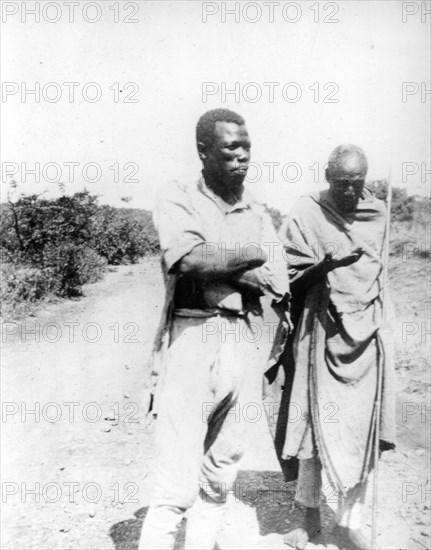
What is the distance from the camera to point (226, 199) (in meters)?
2.54

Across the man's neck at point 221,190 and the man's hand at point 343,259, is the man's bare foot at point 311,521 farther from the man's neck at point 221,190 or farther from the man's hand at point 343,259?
the man's neck at point 221,190

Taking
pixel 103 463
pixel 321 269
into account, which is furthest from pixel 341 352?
pixel 103 463

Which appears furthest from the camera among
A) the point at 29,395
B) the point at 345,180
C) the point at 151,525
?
the point at 29,395

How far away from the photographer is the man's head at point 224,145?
236 centimetres

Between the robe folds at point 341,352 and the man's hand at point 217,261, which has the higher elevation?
the man's hand at point 217,261

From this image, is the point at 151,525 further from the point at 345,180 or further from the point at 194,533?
the point at 345,180

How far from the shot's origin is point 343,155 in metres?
2.92

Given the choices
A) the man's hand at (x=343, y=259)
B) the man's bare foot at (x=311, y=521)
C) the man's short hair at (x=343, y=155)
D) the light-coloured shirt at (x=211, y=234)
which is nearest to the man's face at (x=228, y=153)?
the light-coloured shirt at (x=211, y=234)

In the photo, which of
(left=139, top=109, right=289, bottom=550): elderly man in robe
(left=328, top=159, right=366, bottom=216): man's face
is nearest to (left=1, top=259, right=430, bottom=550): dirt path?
(left=139, top=109, right=289, bottom=550): elderly man in robe

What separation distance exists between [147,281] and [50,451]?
9158 millimetres

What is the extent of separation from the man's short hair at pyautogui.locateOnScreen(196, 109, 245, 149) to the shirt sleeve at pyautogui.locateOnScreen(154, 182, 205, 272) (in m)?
0.23

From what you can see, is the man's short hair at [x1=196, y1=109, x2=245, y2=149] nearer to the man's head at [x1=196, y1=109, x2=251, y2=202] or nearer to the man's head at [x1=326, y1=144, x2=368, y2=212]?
the man's head at [x1=196, y1=109, x2=251, y2=202]

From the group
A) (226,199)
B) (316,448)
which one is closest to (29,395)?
(316,448)

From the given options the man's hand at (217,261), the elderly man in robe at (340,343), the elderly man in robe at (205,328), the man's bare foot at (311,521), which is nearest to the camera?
the man's hand at (217,261)
